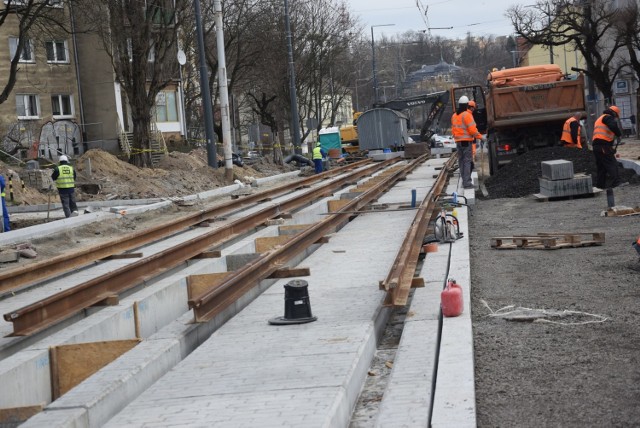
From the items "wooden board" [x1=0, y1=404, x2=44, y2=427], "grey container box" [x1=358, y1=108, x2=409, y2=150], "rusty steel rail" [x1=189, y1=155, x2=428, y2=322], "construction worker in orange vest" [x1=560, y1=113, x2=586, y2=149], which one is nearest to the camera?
"wooden board" [x1=0, y1=404, x2=44, y2=427]

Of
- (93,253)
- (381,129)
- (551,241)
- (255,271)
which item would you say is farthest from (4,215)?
(381,129)

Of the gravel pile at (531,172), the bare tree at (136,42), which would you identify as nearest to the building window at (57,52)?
the bare tree at (136,42)

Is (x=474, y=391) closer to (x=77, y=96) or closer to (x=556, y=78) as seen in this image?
(x=556, y=78)

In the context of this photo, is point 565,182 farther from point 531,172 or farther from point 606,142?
point 531,172

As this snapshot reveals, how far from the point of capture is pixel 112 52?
3859 cm

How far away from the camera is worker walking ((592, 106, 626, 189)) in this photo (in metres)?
→ 19.0

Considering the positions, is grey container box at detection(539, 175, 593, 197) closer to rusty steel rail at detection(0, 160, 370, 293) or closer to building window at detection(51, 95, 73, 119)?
rusty steel rail at detection(0, 160, 370, 293)

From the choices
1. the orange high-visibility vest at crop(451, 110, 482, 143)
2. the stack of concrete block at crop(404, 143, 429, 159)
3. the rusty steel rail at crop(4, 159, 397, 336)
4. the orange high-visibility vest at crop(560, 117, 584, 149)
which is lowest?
the stack of concrete block at crop(404, 143, 429, 159)

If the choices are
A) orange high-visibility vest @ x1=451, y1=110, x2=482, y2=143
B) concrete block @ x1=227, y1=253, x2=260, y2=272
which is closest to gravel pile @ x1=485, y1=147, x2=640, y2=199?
orange high-visibility vest @ x1=451, y1=110, x2=482, y2=143

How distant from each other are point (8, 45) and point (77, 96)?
5659mm

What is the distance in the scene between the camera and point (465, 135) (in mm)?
20641

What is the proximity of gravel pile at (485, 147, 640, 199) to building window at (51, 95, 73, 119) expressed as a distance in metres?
33.6

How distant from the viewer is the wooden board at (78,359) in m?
7.79

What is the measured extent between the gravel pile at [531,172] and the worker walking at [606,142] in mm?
1191
